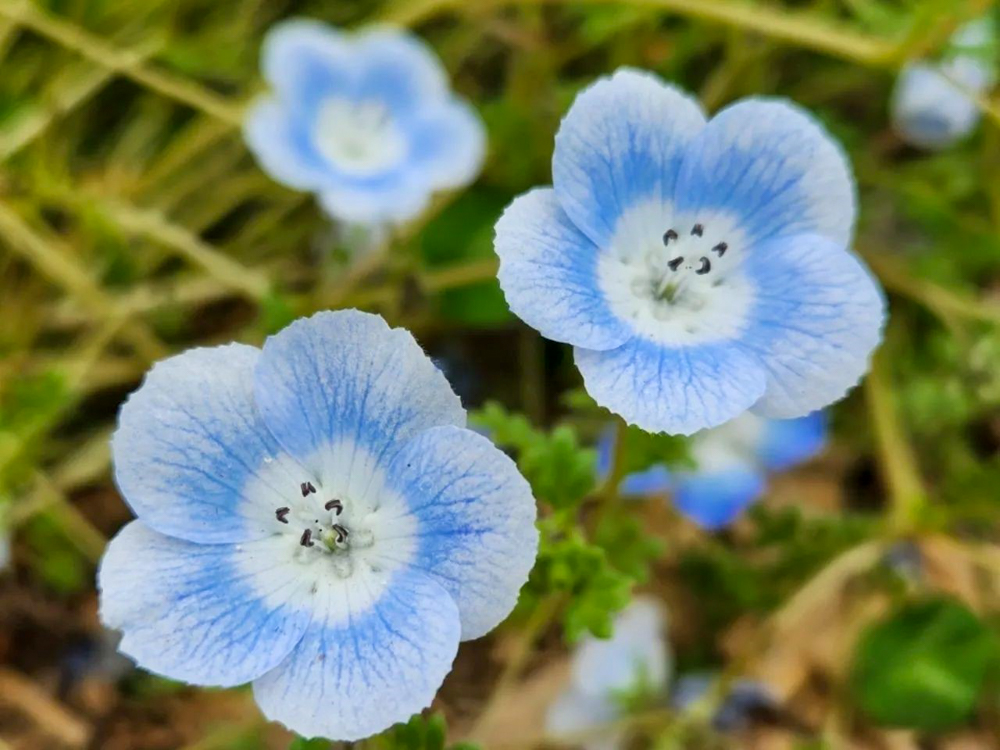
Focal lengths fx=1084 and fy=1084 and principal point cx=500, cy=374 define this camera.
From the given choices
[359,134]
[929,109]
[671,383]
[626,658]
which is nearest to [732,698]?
[626,658]

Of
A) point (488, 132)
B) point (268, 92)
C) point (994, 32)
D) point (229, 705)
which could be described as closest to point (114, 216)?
point (268, 92)

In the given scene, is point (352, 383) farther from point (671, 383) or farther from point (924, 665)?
point (924, 665)

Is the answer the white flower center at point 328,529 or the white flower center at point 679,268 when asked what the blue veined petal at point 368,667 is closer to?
the white flower center at point 328,529

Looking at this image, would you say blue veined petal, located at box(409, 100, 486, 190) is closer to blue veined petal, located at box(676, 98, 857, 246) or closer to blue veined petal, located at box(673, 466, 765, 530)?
blue veined petal, located at box(673, 466, 765, 530)

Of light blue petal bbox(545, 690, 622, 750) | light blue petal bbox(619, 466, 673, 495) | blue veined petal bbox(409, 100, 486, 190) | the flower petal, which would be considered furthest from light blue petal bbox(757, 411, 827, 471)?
blue veined petal bbox(409, 100, 486, 190)

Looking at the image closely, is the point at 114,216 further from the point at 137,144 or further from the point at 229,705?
the point at 229,705

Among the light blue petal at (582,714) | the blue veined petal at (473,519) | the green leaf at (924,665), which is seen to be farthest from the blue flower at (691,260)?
the green leaf at (924,665)
